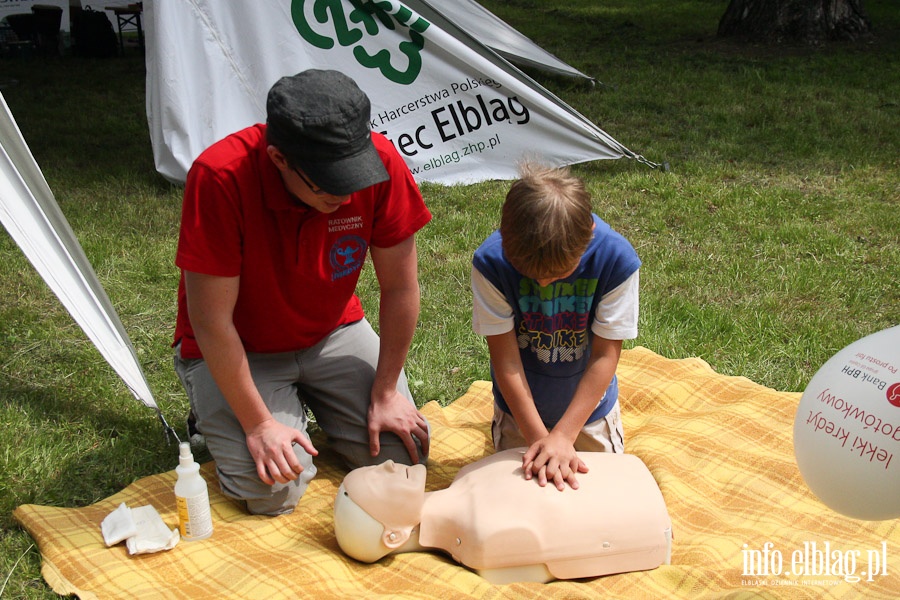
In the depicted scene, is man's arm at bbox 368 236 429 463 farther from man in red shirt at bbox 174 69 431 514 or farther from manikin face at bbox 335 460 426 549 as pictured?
manikin face at bbox 335 460 426 549

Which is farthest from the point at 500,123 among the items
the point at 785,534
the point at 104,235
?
the point at 785,534

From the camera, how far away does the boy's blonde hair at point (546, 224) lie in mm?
2025

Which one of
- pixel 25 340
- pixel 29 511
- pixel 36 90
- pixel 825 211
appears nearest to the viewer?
pixel 29 511

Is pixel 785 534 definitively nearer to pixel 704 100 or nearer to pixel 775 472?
pixel 775 472

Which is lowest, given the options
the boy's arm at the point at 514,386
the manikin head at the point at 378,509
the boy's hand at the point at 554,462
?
the manikin head at the point at 378,509

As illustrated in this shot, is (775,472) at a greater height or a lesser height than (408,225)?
lesser

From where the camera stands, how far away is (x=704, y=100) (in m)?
7.46

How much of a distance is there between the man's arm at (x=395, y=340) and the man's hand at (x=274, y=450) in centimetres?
30

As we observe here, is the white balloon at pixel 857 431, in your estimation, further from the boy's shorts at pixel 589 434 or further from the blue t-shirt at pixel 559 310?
the boy's shorts at pixel 589 434

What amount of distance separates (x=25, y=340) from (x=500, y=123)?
319 cm

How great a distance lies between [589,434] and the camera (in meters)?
2.59

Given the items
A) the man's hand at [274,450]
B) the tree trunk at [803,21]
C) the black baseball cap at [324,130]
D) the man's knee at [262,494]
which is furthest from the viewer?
the tree trunk at [803,21]

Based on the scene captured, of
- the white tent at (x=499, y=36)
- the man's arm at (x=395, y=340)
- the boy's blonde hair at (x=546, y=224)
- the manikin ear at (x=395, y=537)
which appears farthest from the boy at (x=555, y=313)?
the white tent at (x=499, y=36)

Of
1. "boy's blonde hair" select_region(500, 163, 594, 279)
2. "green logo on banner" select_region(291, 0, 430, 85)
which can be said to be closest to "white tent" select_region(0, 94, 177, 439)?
"boy's blonde hair" select_region(500, 163, 594, 279)
